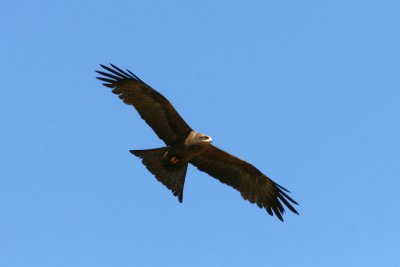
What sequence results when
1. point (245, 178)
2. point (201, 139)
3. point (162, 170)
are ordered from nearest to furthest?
point (201, 139)
point (162, 170)
point (245, 178)

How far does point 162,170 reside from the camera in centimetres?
1423

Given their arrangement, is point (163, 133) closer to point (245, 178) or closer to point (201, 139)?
point (201, 139)

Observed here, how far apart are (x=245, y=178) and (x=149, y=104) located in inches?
103

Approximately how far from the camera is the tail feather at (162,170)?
1414cm

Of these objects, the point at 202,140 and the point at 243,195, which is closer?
the point at 202,140

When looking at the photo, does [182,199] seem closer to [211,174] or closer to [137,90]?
[211,174]

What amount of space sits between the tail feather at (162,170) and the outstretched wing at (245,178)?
0.80 meters

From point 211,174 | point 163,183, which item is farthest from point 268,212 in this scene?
point 163,183

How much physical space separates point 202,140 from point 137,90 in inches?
62.5

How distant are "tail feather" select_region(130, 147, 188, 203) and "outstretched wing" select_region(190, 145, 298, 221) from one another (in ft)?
2.62

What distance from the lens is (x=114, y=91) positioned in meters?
14.2

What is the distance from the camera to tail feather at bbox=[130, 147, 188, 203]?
14.1m

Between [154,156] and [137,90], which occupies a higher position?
[137,90]

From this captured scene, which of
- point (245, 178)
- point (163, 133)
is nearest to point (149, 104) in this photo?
point (163, 133)
